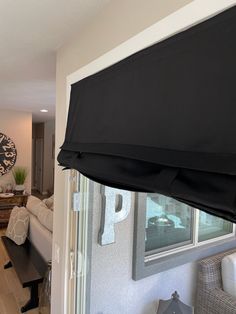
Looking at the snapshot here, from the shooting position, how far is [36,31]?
1.49m

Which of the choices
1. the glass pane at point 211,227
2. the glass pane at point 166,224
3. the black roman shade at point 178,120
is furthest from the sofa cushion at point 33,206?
the black roman shade at point 178,120

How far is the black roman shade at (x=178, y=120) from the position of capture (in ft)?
2.25

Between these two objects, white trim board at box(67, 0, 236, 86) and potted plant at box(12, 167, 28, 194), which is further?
potted plant at box(12, 167, 28, 194)

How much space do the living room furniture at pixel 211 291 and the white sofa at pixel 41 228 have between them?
5.26ft

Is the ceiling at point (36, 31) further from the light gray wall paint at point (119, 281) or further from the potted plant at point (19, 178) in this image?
the potted plant at point (19, 178)

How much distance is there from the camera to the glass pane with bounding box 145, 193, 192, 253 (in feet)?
6.72

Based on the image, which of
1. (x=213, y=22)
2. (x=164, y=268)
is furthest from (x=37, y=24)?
(x=164, y=268)

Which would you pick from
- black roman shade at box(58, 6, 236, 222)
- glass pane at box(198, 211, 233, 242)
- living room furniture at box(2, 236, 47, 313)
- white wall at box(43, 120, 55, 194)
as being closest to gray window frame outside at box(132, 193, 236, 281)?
glass pane at box(198, 211, 233, 242)

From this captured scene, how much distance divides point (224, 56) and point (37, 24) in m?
1.15

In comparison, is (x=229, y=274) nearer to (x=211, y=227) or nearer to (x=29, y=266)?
(x=211, y=227)

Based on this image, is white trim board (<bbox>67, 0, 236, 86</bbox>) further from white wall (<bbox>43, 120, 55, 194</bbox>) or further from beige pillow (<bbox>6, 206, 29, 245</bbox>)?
white wall (<bbox>43, 120, 55, 194</bbox>)

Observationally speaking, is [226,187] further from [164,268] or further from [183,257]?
[183,257]

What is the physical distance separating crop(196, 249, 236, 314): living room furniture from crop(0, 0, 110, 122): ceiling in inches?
89.1

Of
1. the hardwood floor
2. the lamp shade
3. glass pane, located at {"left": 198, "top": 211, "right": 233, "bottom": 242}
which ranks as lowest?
the hardwood floor
